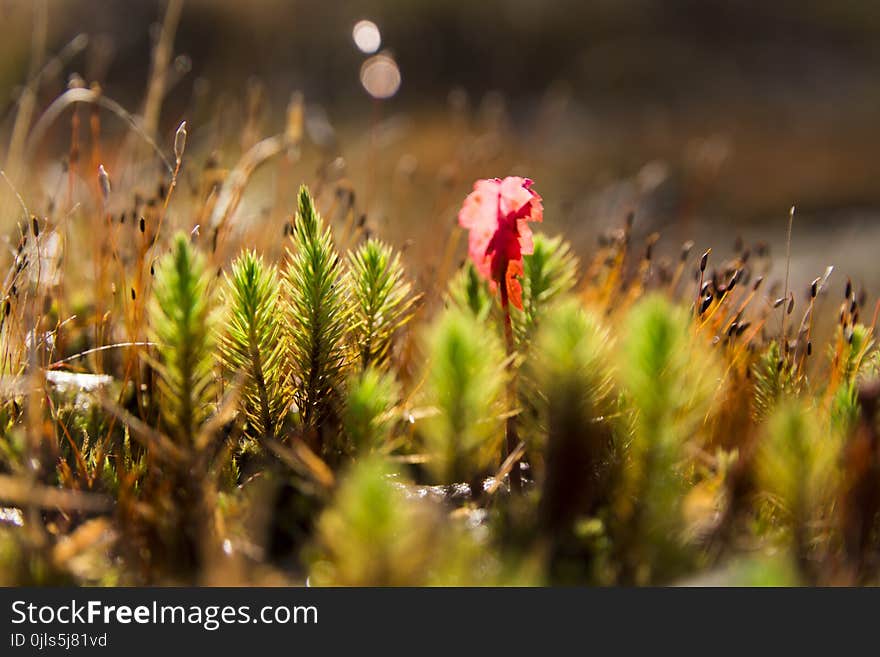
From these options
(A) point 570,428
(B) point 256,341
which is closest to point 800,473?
(A) point 570,428

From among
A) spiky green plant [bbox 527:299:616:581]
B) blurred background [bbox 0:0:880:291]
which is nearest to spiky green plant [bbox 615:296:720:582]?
spiky green plant [bbox 527:299:616:581]

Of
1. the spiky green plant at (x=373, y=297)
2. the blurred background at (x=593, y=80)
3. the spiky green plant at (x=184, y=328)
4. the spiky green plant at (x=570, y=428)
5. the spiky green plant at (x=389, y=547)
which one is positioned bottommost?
the spiky green plant at (x=389, y=547)

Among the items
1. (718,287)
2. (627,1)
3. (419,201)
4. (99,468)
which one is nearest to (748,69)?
(627,1)

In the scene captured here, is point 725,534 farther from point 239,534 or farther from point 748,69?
point 748,69

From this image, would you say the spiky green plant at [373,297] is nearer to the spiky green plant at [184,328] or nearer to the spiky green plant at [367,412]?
the spiky green plant at [367,412]

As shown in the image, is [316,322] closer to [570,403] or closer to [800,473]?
[570,403]

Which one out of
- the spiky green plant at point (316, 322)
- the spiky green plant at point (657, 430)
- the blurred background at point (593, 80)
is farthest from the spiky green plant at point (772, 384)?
the blurred background at point (593, 80)
